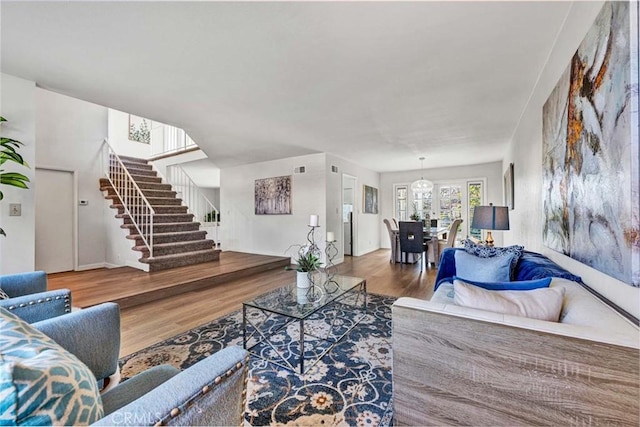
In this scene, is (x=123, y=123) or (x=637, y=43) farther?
(x=123, y=123)

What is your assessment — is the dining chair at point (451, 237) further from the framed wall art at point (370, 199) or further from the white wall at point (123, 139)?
the white wall at point (123, 139)

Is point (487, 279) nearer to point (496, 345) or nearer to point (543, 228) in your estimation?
point (543, 228)

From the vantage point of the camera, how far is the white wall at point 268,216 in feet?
18.5

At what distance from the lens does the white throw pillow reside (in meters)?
1.19

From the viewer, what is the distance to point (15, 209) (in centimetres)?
258

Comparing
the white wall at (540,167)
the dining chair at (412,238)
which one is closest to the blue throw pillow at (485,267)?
the white wall at (540,167)

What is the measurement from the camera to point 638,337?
2.93 feet

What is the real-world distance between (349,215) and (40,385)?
664 centimetres

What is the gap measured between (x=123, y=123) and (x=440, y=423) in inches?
334

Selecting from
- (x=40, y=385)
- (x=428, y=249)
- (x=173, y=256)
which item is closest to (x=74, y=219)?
(x=173, y=256)

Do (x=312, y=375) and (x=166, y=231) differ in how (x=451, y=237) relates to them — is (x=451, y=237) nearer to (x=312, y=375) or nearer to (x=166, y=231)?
(x=312, y=375)

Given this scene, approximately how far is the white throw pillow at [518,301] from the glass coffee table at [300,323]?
110 cm

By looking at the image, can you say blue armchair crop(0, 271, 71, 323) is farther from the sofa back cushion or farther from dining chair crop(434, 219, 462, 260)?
dining chair crop(434, 219, 462, 260)

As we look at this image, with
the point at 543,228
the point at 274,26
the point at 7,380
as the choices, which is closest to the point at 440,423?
the point at 7,380
